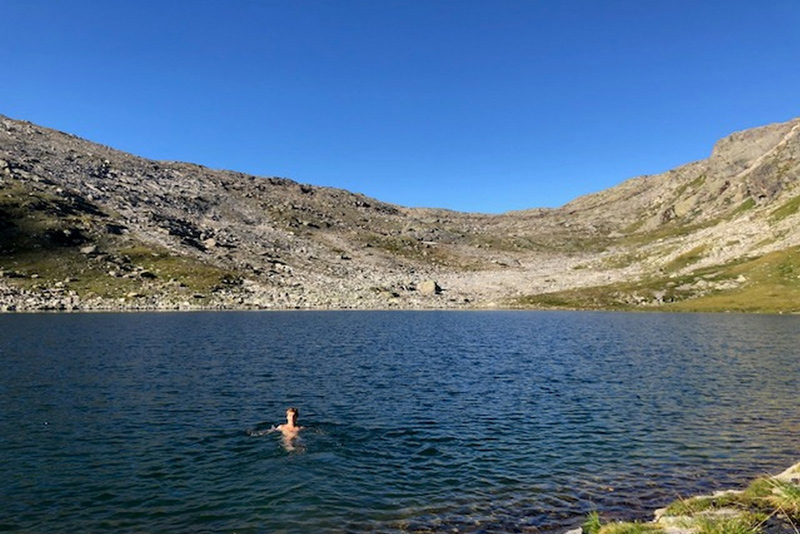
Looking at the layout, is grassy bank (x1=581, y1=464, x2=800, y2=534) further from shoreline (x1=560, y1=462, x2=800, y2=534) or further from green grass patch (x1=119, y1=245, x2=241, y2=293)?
green grass patch (x1=119, y1=245, x2=241, y2=293)

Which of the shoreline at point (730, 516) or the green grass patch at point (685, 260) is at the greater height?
the green grass patch at point (685, 260)

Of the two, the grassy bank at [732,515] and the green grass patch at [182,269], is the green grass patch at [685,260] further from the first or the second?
the grassy bank at [732,515]

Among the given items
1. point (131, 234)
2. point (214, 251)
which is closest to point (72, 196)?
point (131, 234)

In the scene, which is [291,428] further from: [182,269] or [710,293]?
[710,293]

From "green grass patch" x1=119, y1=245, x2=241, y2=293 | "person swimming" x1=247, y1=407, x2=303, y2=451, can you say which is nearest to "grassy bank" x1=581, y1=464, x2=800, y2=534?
"person swimming" x1=247, y1=407, x2=303, y2=451

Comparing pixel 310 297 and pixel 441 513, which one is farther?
pixel 310 297

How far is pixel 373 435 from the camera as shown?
1268 inches

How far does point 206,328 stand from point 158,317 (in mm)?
25579

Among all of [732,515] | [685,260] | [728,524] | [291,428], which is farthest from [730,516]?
[685,260]

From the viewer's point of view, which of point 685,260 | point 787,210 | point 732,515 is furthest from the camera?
point 787,210

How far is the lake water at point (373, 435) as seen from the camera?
21.4m

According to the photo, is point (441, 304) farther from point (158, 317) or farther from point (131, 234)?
Result: point (131, 234)

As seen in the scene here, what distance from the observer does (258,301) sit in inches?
5960

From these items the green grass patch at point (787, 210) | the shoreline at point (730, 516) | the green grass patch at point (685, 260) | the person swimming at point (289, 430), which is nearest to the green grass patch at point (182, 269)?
the person swimming at point (289, 430)
